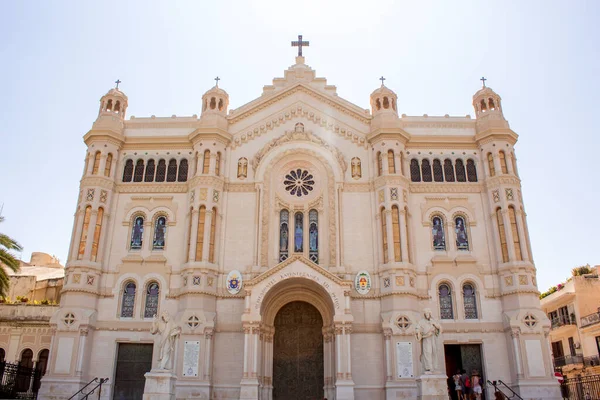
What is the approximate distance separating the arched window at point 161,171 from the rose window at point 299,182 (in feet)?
23.4

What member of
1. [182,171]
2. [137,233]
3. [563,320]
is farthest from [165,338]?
[563,320]

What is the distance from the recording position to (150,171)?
1234 inches

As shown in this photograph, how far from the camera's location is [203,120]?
31.5 meters

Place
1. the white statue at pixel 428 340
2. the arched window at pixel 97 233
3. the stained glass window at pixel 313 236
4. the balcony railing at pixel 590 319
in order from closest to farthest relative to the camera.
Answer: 1. the white statue at pixel 428 340
2. the arched window at pixel 97 233
3. the stained glass window at pixel 313 236
4. the balcony railing at pixel 590 319

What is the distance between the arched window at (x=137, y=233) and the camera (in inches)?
1166

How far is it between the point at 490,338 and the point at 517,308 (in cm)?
207

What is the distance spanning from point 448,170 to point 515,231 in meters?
5.22

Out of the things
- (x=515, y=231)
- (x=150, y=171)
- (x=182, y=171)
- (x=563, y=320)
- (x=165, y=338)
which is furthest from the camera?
(x=563, y=320)

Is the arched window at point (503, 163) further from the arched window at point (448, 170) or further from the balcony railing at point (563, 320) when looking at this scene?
the balcony railing at point (563, 320)

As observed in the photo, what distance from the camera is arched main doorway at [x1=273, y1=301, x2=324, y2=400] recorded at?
89.4 ft

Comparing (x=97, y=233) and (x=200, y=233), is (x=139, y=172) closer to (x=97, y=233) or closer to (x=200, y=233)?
(x=97, y=233)

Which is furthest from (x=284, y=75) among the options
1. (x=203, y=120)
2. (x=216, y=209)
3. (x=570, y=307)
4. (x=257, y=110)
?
(x=570, y=307)

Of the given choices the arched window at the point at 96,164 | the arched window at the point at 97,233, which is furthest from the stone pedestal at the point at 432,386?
the arched window at the point at 96,164

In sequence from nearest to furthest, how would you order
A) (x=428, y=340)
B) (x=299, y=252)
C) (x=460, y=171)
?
(x=428, y=340) < (x=299, y=252) < (x=460, y=171)
